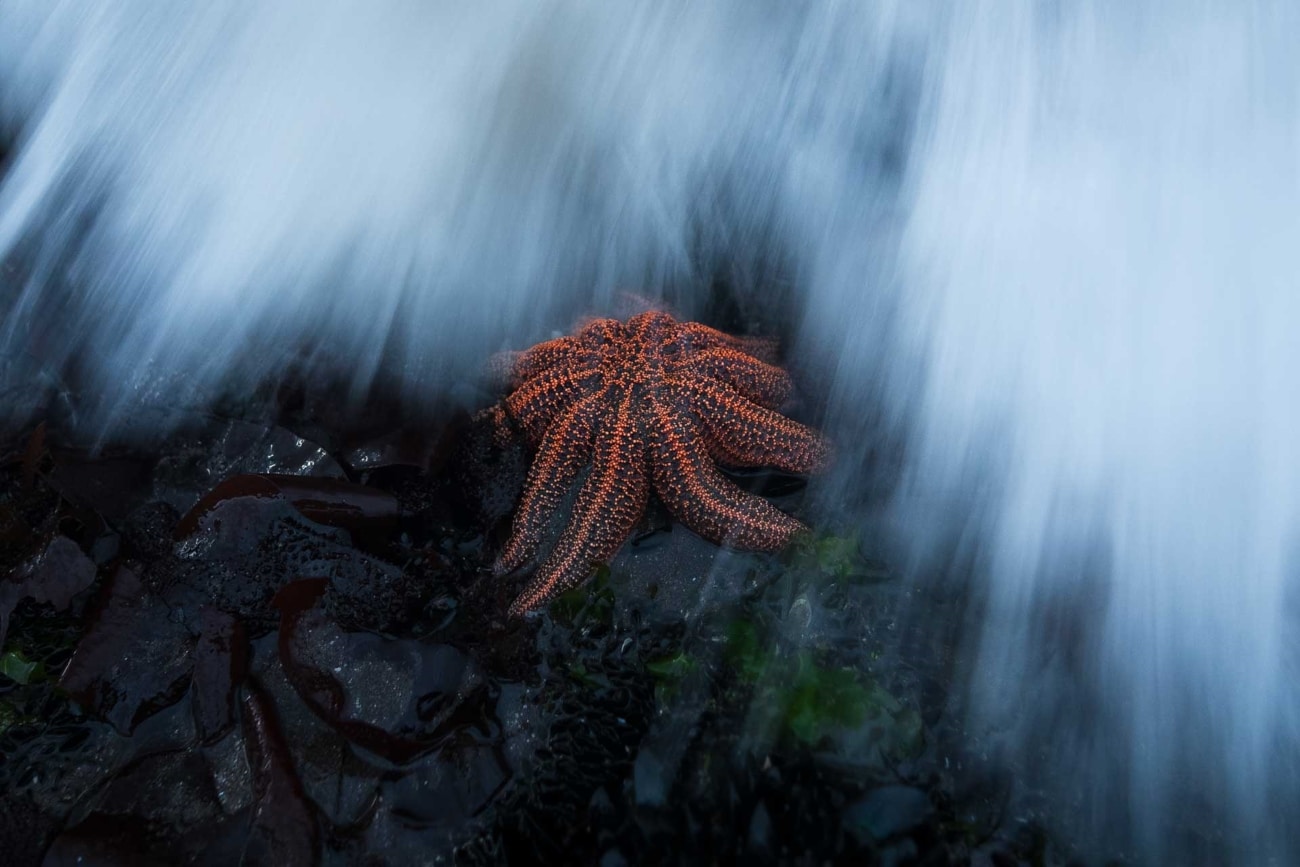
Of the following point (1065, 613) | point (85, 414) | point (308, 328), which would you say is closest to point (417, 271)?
point (308, 328)

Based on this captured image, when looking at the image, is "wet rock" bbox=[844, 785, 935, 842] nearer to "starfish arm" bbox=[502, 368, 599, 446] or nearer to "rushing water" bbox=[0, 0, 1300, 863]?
"rushing water" bbox=[0, 0, 1300, 863]

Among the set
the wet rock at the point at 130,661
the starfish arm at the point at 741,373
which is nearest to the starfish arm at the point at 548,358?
the starfish arm at the point at 741,373

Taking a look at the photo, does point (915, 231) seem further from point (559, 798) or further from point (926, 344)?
point (559, 798)

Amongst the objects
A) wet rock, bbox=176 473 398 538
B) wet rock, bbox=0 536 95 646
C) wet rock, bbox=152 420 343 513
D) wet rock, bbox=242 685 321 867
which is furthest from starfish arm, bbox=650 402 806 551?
wet rock, bbox=0 536 95 646

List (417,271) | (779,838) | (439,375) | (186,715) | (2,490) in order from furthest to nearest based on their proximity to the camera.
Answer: (417,271)
(439,375)
(2,490)
(186,715)
(779,838)

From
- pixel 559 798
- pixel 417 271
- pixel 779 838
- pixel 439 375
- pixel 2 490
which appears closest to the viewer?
pixel 779 838

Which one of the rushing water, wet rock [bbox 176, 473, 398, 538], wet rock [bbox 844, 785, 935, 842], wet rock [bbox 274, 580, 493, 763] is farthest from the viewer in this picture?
wet rock [bbox 176, 473, 398, 538]

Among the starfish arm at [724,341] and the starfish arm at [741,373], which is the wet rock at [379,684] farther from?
the starfish arm at [724,341]

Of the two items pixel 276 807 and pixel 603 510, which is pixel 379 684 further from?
pixel 603 510
